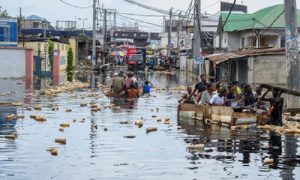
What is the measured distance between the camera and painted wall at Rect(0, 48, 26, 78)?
5112 centimetres

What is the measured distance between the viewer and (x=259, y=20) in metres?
56.6

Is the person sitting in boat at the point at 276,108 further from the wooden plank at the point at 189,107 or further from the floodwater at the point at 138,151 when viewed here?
the wooden plank at the point at 189,107

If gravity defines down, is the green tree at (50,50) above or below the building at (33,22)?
below

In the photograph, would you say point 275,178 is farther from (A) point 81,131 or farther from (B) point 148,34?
(B) point 148,34

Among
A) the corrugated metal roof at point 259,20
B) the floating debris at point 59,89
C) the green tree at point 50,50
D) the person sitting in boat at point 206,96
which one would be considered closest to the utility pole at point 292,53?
the person sitting in boat at point 206,96

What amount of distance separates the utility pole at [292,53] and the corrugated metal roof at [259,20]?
1159 inches

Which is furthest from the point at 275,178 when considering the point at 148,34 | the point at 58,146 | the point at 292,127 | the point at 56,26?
the point at 148,34

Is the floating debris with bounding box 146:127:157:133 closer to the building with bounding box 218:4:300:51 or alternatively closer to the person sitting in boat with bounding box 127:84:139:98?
the person sitting in boat with bounding box 127:84:139:98

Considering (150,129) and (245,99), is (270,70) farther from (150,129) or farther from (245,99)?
(150,129)

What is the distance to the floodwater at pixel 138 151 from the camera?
12.8 metres

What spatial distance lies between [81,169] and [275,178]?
12.3 feet

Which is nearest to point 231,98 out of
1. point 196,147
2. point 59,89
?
point 196,147

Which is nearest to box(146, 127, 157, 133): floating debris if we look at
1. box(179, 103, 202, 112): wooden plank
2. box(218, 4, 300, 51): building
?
box(179, 103, 202, 112): wooden plank

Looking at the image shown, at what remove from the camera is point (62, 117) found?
2366 centimetres
